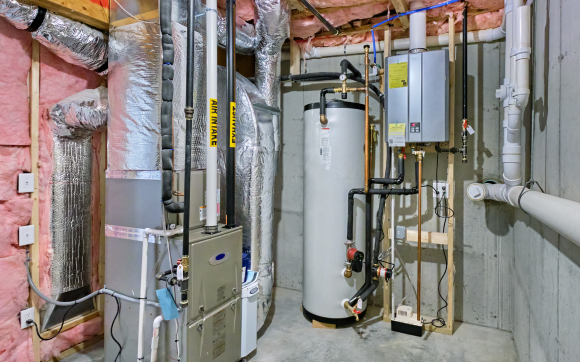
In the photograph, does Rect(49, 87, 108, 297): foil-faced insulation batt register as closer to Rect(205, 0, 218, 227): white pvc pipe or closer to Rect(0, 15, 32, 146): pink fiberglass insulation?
Rect(0, 15, 32, 146): pink fiberglass insulation

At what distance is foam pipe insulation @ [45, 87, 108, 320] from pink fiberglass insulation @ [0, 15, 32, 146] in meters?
0.16

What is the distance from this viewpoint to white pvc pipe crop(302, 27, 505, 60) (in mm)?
2449

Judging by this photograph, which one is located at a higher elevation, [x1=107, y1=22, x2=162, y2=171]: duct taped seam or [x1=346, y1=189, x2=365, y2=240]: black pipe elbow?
[x1=107, y1=22, x2=162, y2=171]: duct taped seam

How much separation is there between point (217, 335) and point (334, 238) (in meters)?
1.08

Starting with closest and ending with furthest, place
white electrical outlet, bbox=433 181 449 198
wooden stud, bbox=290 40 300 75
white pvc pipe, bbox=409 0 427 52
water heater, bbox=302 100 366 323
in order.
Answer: white pvc pipe, bbox=409 0 427 52 < water heater, bbox=302 100 366 323 < white electrical outlet, bbox=433 181 449 198 < wooden stud, bbox=290 40 300 75

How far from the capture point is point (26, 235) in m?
1.91

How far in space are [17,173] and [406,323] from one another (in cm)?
270

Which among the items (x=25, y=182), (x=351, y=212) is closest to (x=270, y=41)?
(x=351, y=212)

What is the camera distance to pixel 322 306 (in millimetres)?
2482

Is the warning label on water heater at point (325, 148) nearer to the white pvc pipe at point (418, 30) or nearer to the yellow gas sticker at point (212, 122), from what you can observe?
the white pvc pipe at point (418, 30)

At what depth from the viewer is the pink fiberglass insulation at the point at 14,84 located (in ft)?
5.96

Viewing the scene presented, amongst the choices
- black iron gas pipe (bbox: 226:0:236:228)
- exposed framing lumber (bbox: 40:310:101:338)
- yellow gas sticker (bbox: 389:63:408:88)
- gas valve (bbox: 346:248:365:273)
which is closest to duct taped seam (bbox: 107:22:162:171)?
black iron gas pipe (bbox: 226:0:236:228)

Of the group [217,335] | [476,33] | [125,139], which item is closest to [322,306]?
[217,335]

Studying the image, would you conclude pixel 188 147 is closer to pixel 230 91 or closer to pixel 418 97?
pixel 230 91
